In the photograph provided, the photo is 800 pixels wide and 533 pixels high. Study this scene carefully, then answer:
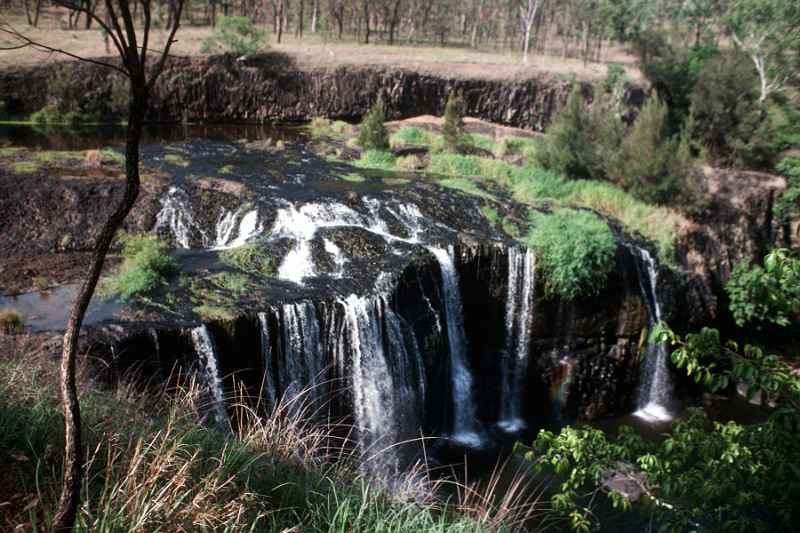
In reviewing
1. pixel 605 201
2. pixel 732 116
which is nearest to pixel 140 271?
pixel 605 201

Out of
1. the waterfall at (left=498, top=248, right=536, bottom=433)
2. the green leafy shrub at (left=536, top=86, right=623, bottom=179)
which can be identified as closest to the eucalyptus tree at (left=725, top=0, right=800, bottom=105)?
the green leafy shrub at (left=536, top=86, right=623, bottom=179)

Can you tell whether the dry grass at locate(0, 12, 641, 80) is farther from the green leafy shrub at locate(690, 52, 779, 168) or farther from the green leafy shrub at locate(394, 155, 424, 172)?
the green leafy shrub at locate(394, 155, 424, 172)

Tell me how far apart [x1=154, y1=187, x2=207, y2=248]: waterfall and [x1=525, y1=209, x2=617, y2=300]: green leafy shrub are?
25.1ft

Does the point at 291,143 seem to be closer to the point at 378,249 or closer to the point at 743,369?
the point at 378,249

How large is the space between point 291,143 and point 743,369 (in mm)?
20204

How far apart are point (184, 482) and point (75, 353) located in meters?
1.03

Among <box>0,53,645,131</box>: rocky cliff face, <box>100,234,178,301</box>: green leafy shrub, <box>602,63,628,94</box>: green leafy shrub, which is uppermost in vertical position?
<box>602,63,628,94</box>: green leafy shrub

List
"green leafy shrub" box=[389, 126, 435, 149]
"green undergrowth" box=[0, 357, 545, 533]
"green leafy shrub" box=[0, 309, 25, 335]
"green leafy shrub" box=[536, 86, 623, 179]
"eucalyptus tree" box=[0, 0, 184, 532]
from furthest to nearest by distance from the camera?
"green leafy shrub" box=[389, 126, 435, 149]
"green leafy shrub" box=[536, 86, 623, 179]
"green leafy shrub" box=[0, 309, 25, 335]
"green undergrowth" box=[0, 357, 545, 533]
"eucalyptus tree" box=[0, 0, 184, 532]

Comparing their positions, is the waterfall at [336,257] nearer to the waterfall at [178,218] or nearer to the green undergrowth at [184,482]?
the waterfall at [178,218]

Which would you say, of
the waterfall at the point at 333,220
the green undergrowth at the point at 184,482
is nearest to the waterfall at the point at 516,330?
the waterfall at the point at 333,220

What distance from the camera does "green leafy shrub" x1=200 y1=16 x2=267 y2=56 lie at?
96.8 ft

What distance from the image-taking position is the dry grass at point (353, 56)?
3052cm

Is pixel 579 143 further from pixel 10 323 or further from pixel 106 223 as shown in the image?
pixel 106 223

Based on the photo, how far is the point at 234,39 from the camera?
2955 centimetres
